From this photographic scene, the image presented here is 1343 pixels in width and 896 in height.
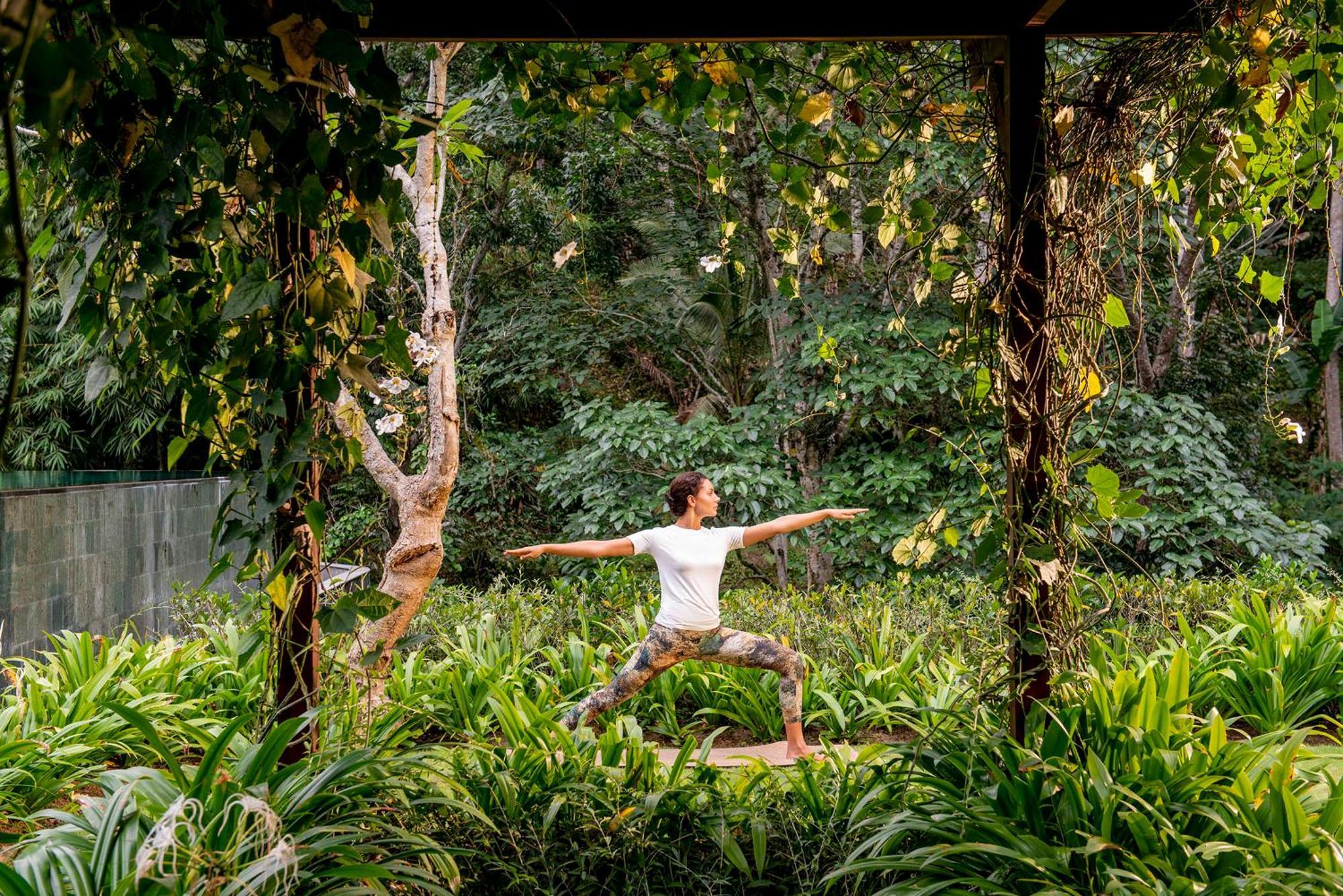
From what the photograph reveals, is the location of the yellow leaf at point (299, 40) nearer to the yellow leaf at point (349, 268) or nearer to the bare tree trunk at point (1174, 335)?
the yellow leaf at point (349, 268)

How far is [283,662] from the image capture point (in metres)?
2.54

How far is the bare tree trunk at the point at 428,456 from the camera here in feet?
16.2

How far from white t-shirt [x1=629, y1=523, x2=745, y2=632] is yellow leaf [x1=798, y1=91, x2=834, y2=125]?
1.93 metres

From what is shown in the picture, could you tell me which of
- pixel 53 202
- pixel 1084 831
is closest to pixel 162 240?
pixel 53 202

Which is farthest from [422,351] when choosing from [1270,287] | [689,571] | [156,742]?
[1270,287]

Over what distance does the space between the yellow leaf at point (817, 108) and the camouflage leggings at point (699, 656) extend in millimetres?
2158

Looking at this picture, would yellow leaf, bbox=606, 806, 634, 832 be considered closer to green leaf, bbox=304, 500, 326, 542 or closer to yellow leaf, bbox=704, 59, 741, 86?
green leaf, bbox=304, 500, 326, 542

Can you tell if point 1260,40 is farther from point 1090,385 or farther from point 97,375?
point 97,375

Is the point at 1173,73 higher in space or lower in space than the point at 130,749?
higher

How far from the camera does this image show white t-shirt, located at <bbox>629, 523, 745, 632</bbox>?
4.10 meters

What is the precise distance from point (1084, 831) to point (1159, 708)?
0.58 m

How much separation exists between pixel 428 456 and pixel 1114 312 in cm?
345

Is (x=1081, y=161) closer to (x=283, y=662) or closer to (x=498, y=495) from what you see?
(x=283, y=662)

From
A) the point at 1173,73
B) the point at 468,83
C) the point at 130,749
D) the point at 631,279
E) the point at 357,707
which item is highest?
the point at 468,83
